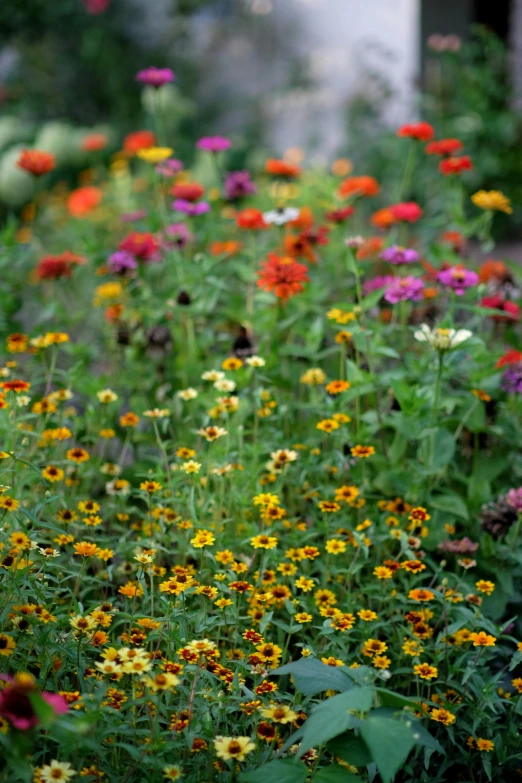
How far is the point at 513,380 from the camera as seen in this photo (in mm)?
1791

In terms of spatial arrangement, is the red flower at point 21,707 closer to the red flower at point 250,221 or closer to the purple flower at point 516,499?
the purple flower at point 516,499

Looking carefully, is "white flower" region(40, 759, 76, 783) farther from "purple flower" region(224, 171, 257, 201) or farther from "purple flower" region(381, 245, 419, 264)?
"purple flower" region(224, 171, 257, 201)

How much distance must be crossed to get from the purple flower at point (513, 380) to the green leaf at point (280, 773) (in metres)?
1.05

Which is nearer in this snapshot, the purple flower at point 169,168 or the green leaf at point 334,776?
the green leaf at point 334,776

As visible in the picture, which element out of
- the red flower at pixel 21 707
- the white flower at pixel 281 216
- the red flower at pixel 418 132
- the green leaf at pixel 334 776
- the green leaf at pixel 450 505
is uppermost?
the red flower at pixel 418 132

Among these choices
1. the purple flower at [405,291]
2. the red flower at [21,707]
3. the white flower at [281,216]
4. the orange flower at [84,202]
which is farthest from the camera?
the orange flower at [84,202]

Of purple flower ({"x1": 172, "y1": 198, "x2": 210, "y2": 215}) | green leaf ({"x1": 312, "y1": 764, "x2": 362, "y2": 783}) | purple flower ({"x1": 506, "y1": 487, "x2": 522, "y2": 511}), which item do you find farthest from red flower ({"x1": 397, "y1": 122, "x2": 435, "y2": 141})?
green leaf ({"x1": 312, "y1": 764, "x2": 362, "y2": 783})

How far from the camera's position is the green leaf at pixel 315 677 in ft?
3.43

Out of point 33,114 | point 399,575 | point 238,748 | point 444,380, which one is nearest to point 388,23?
point 33,114

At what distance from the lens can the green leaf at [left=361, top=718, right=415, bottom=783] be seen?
88 centimetres

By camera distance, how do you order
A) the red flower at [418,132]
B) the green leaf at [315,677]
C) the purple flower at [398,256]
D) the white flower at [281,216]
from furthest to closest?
the red flower at [418,132] < the white flower at [281,216] < the purple flower at [398,256] < the green leaf at [315,677]

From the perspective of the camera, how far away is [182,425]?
77.9 inches

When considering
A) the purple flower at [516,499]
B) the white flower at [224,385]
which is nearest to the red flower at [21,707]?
the white flower at [224,385]

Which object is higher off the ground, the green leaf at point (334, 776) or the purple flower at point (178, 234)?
the purple flower at point (178, 234)
